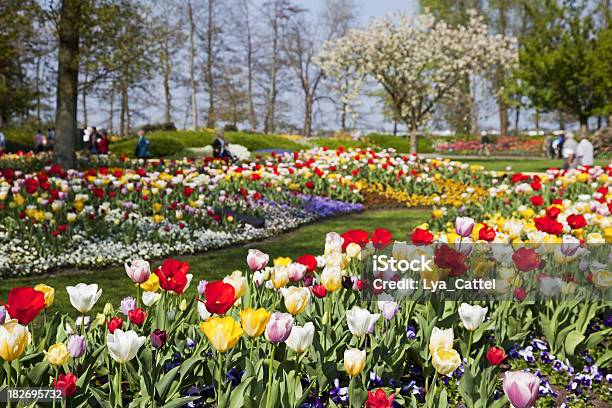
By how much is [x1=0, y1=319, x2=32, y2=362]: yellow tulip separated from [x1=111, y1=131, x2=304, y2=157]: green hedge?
68.5ft

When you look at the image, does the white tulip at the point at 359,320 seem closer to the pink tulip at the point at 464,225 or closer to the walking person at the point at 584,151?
the pink tulip at the point at 464,225

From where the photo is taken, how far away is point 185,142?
2566cm

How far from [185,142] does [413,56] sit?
34.7ft

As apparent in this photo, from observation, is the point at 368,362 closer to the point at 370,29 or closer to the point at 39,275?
the point at 39,275

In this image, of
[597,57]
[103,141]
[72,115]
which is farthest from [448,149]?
[72,115]

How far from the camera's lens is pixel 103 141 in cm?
2030

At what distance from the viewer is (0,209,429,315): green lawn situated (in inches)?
220

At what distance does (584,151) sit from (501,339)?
37.1ft

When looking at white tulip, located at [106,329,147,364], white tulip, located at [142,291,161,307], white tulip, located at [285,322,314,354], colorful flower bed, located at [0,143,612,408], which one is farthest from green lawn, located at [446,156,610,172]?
white tulip, located at [106,329,147,364]

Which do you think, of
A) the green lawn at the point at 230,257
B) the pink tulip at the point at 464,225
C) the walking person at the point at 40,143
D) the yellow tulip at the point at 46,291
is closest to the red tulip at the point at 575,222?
the pink tulip at the point at 464,225

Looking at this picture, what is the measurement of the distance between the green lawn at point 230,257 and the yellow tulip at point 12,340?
3.02 metres

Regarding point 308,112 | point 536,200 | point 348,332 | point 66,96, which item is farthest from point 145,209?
point 308,112

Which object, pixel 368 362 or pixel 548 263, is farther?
pixel 548 263

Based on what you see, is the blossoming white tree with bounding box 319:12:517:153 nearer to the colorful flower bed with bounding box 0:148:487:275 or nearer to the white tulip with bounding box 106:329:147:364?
the colorful flower bed with bounding box 0:148:487:275
